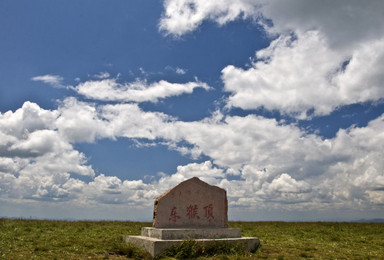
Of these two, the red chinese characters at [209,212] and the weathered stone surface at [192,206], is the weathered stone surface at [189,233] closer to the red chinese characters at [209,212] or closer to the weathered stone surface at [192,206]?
the weathered stone surface at [192,206]

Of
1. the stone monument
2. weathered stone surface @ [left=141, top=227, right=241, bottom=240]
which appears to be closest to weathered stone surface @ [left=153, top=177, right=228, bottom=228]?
the stone monument

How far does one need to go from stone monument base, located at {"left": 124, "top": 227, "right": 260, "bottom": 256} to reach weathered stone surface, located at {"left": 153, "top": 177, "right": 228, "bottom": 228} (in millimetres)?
667

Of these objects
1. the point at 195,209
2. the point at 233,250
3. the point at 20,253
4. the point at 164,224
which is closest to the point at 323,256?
the point at 233,250

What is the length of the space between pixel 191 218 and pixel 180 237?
157cm

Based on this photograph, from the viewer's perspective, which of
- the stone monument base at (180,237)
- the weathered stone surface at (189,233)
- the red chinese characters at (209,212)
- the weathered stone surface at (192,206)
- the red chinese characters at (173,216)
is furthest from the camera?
the red chinese characters at (209,212)

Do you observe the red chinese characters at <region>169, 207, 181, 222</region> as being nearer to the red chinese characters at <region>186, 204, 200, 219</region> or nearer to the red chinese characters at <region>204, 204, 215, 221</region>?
the red chinese characters at <region>186, 204, 200, 219</region>

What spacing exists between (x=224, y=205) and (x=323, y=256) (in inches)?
236

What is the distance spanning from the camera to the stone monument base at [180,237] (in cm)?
1450

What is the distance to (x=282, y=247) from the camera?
17.8 meters

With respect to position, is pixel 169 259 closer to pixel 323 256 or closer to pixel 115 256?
pixel 115 256

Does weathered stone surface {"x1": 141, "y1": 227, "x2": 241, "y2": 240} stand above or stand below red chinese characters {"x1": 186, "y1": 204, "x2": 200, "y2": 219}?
below

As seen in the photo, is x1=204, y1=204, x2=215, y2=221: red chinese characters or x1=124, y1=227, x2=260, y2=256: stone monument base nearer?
x1=124, y1=227, x2=260, y2=256: stone monument base

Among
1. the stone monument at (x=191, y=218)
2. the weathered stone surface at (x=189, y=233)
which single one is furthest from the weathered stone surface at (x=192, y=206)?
the weathered stone surface at (x=189, y=233)

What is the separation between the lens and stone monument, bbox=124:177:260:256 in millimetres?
15597
